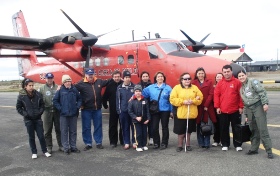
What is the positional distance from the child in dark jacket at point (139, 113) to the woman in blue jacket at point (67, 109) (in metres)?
1.33

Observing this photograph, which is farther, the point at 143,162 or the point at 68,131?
the point at 68,131

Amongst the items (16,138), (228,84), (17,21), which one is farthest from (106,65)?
(17,21)

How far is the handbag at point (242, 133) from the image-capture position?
6.07 metres

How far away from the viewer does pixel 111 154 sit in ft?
21.4

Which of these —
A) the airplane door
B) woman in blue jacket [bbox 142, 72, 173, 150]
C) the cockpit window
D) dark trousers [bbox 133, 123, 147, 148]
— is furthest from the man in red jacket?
the cockpit window

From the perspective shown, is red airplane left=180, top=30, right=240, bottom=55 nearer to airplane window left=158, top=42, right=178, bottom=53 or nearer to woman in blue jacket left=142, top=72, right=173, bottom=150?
airplane window left=158, top=42, right=178, bottom=53

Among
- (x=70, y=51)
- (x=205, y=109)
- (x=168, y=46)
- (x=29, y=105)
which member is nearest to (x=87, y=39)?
(x=70, y=51)

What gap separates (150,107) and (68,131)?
6.94 feet

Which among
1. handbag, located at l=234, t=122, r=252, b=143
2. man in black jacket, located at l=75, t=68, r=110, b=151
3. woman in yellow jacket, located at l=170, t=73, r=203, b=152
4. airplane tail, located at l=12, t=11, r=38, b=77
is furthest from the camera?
airplane tail, located at l=12, t=11, r=38, b=77

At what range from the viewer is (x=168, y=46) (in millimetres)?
11414

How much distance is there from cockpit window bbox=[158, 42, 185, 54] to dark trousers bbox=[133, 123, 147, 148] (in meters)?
5.05

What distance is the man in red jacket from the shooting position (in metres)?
6.18

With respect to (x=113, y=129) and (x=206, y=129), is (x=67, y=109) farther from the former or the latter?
(x=206, y=129)

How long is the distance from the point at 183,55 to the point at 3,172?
7.42 metres
